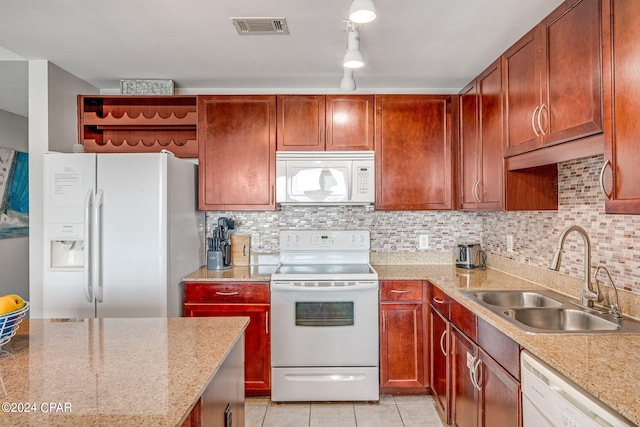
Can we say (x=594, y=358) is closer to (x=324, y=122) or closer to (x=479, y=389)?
(x=479, y=389)

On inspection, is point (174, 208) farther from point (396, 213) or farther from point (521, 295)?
point (521, 295)

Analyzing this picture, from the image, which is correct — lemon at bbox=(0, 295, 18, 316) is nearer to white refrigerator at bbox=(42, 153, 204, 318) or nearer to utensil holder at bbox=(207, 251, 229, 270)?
white refrigerator at bbox=(42, 153, 204, 318)

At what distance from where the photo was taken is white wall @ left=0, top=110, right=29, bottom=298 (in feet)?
12.7

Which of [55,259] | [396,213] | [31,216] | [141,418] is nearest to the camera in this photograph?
[141,418]

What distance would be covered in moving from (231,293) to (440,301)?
1.38m

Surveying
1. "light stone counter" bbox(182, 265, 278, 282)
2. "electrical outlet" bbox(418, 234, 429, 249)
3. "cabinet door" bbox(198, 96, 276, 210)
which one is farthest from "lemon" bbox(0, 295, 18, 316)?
"electrical outlet" bbox(418, 234, 429, 249)

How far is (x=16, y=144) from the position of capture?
4027 millimetres

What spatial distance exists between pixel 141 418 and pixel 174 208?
6.04 ft

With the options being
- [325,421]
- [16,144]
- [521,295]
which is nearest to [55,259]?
[325,421]

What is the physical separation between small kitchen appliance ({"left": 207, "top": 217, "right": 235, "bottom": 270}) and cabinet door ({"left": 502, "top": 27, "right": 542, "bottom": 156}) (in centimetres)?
205

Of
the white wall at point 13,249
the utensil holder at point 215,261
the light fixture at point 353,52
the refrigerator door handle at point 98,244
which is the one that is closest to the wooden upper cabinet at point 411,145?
the light fixture at point 353,52

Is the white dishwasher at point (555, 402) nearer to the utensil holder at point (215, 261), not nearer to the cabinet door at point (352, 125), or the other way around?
the cabinet door at point (352, 125)

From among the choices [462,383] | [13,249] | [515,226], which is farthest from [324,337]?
[13,249]

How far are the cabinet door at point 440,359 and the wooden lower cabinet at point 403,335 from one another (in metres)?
0.07
